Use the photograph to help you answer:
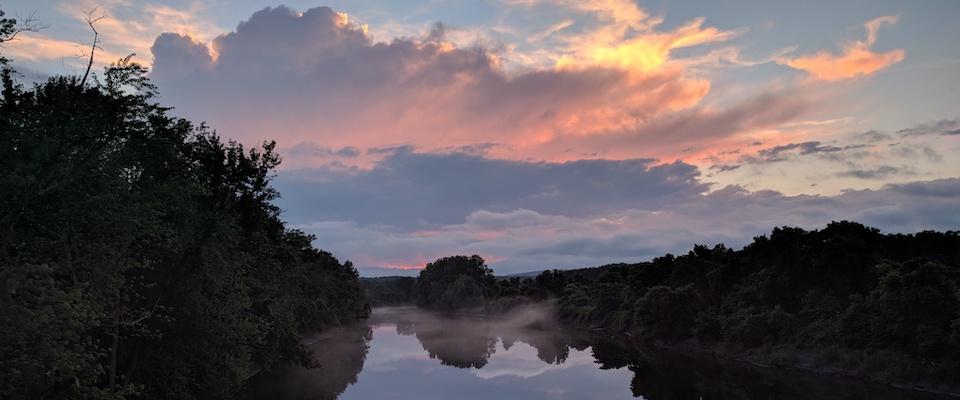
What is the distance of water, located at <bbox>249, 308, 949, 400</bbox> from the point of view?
155 ft

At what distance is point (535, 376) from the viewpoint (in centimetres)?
6081

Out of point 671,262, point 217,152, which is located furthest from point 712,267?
point 217,152

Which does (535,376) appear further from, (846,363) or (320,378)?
(846,363)

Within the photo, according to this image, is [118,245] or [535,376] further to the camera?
[535,376]

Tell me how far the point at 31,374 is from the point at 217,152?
22209 millimetres

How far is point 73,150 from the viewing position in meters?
24.4

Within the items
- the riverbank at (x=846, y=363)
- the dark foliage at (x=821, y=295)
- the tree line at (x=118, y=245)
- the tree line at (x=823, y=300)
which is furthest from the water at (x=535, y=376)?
the tree line at (x=118, y=245)

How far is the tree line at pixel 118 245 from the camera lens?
19.7 m

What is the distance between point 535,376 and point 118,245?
145 ft

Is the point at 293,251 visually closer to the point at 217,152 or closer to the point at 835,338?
the point at 217,152

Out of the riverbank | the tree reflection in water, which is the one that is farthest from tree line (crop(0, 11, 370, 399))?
the riverbank

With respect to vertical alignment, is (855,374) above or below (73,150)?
below

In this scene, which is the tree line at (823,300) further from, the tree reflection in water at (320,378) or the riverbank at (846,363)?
the tree reflection in water at (320,378)

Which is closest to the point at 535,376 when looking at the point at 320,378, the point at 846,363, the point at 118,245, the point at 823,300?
the point at 320,378
